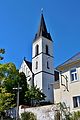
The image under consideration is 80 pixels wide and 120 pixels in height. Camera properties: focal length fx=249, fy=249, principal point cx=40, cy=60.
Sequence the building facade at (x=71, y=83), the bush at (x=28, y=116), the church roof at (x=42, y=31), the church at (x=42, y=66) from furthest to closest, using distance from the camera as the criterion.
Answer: the church roof at (x=42, y=31) < the church at (x=42, y=66) < the bush at (x=28, y=116) < the building facade at (x=71, y=83)

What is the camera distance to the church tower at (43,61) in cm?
6243

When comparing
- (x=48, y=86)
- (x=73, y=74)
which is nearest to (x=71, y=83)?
(x=73, y=74)

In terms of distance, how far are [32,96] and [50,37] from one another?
3246 centimetres

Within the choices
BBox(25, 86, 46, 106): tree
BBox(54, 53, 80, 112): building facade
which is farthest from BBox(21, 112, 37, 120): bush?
BBox(25, 86, 46, 106): tree

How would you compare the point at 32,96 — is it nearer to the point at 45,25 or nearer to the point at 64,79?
the point at 64,79

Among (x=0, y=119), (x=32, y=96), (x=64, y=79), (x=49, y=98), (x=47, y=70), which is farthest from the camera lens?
(x=47, y=70)

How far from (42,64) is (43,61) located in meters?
1.21

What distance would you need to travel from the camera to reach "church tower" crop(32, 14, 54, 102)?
62.4 meters

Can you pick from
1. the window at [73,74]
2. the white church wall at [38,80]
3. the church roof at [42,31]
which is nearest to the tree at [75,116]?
the window at [73,74]

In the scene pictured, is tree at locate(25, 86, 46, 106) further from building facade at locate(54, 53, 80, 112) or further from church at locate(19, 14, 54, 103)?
building facade at locate(54, 53, 80, 112)

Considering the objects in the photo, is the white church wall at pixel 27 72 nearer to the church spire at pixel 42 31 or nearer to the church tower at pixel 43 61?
the church tower at pixel 43 61

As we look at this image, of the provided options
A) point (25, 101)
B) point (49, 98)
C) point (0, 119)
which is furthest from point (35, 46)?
point (0, 119)

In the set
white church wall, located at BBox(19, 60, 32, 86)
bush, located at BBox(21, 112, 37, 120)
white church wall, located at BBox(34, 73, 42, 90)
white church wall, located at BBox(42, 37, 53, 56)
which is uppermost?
white church wall, located at BBox(42, 37, 53, 56)

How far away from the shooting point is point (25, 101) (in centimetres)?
4584
